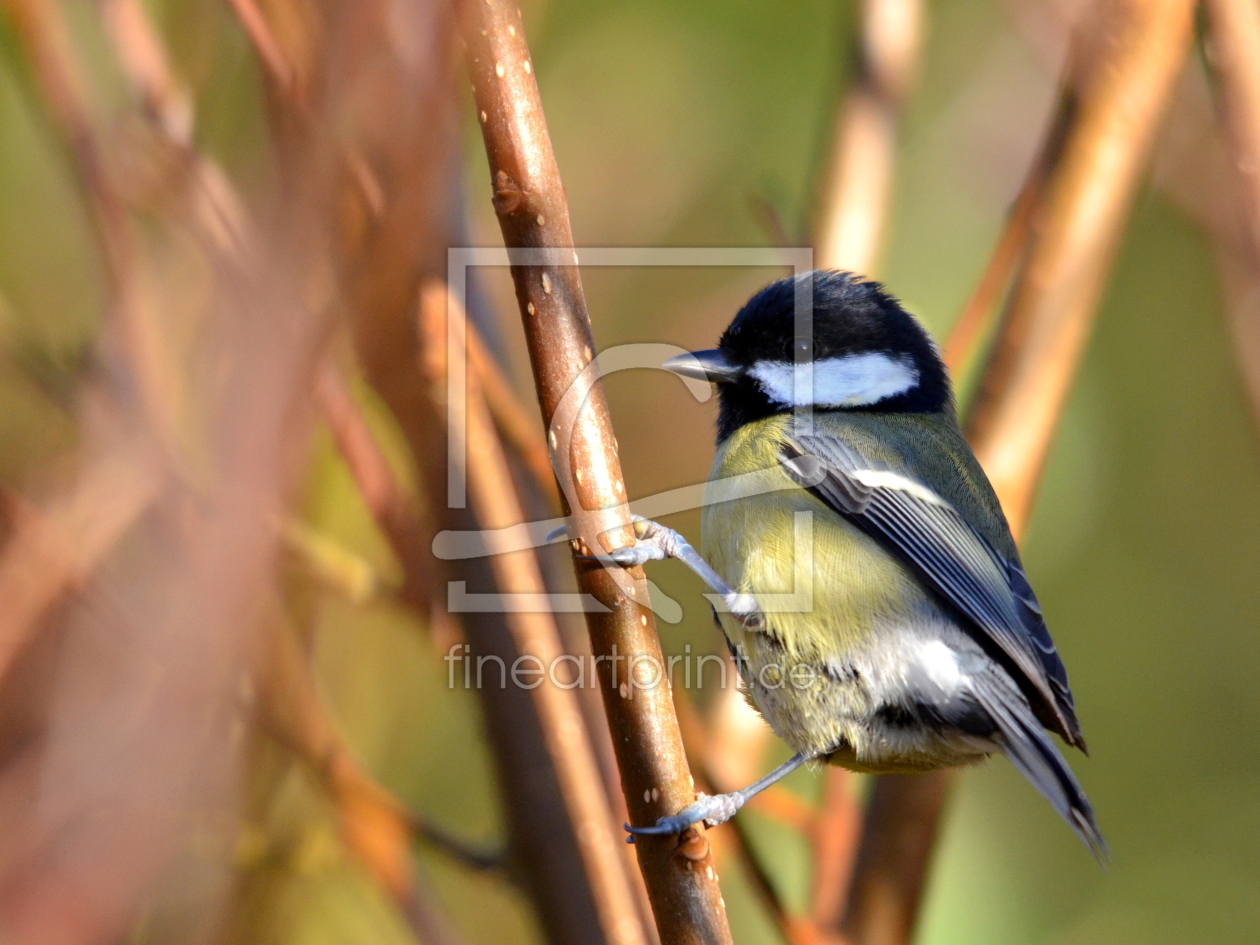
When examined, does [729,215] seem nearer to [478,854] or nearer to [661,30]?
[661,30]

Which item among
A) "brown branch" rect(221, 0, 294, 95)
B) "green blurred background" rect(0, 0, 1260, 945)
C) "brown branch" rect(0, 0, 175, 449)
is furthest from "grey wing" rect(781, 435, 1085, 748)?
"brown branch" rect(221, 0, 294, 95)

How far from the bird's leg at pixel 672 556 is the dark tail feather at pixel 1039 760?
0.30m

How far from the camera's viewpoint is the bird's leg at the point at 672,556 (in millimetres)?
1051

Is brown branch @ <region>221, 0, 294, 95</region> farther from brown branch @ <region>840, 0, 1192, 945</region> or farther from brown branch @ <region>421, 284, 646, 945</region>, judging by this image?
brown branch @ <region>840, 0, 1192, 945</region>

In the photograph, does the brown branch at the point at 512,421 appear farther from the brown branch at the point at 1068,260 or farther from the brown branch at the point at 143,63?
the brown branch at the point at 1068,260

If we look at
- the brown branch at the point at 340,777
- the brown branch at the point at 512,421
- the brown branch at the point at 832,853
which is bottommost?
the brown branch at the point at 832,853

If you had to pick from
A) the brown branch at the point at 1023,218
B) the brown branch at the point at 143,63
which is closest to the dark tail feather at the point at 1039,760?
the brown branch at the point at 1023,218

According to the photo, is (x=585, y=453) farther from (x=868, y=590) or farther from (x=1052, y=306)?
(x=1052, y=306)

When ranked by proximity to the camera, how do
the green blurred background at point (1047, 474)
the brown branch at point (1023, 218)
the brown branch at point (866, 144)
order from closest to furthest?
the brown branch at point (1023, 218)
the brown branch at point (866, 144)
the green blurred background at point (1047, 474)

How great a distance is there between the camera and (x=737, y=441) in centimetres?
170

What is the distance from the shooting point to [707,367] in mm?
1747

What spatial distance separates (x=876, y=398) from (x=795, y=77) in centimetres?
138

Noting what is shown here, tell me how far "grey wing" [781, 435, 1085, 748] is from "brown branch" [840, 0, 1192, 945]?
22 cm

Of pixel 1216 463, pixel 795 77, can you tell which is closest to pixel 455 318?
pixel 795 77
